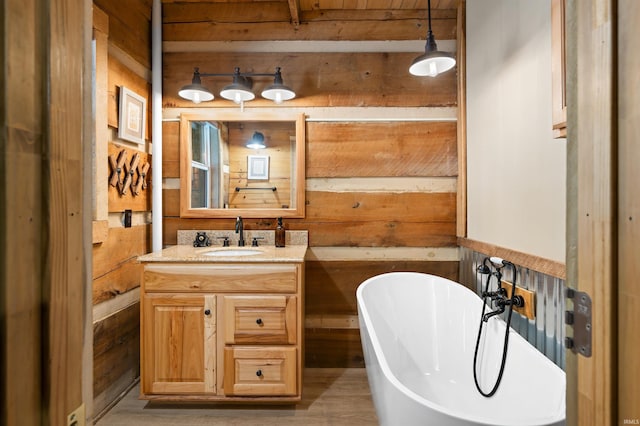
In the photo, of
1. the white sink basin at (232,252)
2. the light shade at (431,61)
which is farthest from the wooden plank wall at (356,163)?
the light shade at (431,61)

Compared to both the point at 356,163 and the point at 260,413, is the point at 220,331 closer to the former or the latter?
the point at 260,413

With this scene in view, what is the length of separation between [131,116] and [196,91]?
17.6 inches

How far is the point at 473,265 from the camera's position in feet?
7.78

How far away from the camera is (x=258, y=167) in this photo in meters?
2.63

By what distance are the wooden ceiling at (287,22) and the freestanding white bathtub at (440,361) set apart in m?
1.77

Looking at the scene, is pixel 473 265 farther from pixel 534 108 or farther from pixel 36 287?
pixel 36 287

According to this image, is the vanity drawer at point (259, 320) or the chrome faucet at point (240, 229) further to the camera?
the chrome faucet at point (240, 229)

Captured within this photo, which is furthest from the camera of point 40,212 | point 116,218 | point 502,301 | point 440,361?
A: point 116,218

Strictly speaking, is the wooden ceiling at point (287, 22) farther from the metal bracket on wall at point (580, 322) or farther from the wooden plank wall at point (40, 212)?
the metal bracket on wall at point (580, 322)

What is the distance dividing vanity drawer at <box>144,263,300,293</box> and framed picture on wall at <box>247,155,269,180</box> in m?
0.80

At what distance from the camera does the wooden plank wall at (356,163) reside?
8.61 feet

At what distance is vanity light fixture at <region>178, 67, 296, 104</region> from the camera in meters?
2.44

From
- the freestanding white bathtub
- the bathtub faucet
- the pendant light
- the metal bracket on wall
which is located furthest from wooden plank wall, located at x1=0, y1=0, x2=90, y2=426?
the pendant light

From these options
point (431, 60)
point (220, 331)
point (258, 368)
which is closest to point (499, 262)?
point (431, 60)
